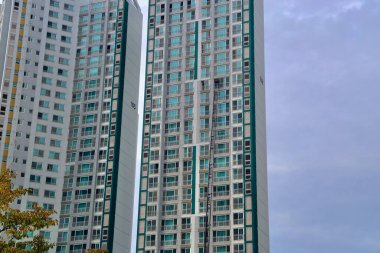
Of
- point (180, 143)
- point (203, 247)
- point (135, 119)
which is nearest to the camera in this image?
point (203, 247)

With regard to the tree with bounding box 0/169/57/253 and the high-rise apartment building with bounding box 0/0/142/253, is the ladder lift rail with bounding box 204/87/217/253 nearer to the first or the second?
the high-rise apartment building with bounding box 0/0/142/253

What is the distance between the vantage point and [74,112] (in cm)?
14688

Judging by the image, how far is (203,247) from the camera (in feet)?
403

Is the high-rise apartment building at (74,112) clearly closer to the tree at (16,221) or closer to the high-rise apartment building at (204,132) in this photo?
the high-rise apartment building at (204,132)

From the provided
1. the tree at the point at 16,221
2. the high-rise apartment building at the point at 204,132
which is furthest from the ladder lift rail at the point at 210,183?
the tree at the point at 16,221

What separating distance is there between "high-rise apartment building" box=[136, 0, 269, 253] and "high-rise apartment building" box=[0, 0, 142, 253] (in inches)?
396

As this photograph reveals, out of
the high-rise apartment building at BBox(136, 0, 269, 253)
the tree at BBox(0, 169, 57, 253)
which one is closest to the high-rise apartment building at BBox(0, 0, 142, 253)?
the high-rise apartment building at BBox(136, 0, 269, 253)

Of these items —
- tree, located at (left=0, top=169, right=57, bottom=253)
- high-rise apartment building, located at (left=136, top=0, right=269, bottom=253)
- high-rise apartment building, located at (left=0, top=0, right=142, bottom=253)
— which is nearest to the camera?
tree, located at (left=0, top=169, right=57, bottom=253)

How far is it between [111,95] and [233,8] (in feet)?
109

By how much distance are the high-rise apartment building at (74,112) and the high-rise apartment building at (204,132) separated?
1006 centimetres

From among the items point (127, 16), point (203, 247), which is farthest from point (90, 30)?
point (203, 247)

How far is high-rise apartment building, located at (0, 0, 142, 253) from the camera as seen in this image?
137 meters

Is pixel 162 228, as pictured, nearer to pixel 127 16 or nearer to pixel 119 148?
pixel 119 148

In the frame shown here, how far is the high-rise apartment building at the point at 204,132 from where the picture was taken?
406ft
